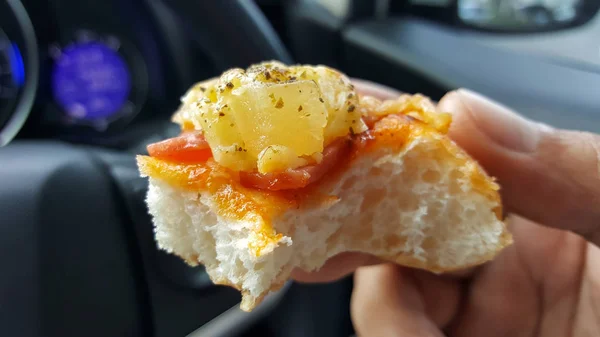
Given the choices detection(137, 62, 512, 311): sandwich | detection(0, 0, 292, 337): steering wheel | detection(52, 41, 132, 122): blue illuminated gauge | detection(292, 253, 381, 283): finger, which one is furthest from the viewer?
detection(52, 41, 132, 122): blue illuminated gauge

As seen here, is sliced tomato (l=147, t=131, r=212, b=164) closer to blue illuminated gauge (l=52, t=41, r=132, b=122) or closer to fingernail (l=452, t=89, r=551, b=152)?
fingernail (l=452, t=89, r=551, b=152)

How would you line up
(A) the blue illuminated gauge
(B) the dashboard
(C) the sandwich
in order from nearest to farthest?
1. (C) the sandwich
2. (B) the dashboard
3. (A) the blue illuminated gauge

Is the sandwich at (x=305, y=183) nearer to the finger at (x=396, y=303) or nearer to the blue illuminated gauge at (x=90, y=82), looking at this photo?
the finger at (x=396, y=303)

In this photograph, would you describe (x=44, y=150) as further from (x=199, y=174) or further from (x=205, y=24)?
(x=199, y=174)

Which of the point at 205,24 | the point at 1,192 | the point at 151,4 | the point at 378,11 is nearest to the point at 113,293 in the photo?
the point at 1,192

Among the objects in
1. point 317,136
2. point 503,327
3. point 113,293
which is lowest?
point 503,327

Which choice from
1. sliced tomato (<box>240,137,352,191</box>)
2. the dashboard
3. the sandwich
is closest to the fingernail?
the sandwich
